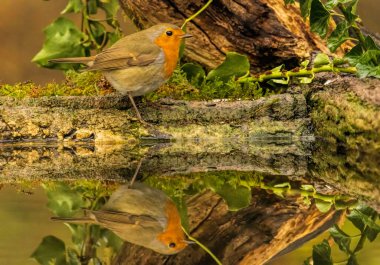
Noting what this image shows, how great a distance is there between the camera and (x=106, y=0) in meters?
6.26

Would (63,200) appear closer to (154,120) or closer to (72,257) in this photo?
(72,257)

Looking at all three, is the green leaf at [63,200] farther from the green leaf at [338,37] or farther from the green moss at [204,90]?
the green leaf at [338,37]

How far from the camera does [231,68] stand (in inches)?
216

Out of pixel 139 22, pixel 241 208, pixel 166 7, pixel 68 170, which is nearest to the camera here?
pixel 241 208

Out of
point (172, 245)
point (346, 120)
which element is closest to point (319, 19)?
point (346, 120)

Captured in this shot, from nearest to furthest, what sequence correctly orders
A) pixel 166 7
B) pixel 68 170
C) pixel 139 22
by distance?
pixel 68 170
pixel 166 7
pixel 139 22

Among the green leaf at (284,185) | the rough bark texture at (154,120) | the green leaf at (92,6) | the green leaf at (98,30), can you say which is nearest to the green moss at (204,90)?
the rough bark texture at (154,120)

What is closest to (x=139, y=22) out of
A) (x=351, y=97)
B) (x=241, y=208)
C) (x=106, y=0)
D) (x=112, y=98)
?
(x=106, y=0)

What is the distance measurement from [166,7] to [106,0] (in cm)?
89

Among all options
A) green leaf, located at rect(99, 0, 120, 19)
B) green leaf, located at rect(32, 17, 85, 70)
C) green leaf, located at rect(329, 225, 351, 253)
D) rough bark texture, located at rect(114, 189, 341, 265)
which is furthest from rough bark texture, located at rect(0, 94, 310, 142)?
green leaf, located at rect(329, 225, 351, 253)

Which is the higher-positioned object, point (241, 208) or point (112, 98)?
point (241, 208)

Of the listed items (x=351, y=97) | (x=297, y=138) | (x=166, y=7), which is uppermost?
(x=166, y=7)

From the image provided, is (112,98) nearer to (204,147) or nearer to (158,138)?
(158,138)

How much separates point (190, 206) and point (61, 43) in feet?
11.4
